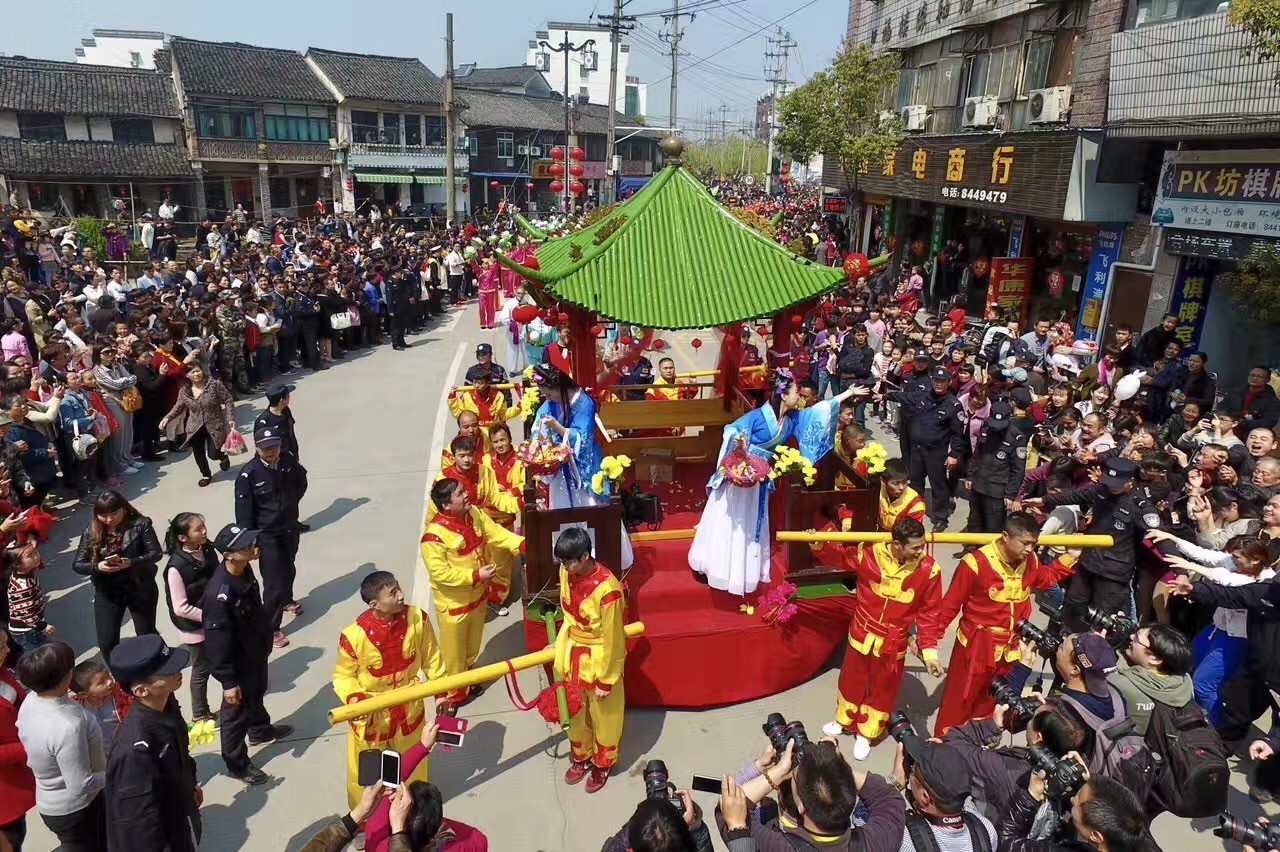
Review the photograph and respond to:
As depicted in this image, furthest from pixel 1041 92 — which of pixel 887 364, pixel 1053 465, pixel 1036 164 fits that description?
pixel 1053 465

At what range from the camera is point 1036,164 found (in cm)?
1385

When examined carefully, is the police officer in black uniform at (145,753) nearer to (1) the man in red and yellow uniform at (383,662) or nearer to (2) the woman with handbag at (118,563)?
(1) the man in red and yellow uniform at (383,662)

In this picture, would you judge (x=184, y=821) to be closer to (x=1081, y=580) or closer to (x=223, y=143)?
(x=1081, y=580)

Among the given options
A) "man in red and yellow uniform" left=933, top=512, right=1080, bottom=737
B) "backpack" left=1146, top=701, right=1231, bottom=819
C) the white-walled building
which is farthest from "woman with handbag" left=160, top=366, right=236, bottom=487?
the white-walled building

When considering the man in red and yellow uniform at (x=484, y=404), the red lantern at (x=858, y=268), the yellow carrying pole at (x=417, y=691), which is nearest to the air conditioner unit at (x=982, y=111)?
the red lantern at (x=858, y=268)

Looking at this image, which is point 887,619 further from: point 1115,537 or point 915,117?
point 915,117

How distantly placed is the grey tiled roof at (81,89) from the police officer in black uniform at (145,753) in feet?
104

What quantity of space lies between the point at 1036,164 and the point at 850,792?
45.7 ft

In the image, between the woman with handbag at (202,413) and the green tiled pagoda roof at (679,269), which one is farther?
the woman with handbag at (202,413)

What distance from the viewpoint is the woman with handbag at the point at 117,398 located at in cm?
886

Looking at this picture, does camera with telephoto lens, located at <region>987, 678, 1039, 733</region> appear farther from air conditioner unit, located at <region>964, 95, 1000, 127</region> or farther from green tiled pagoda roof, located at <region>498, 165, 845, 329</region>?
air conditioner unit, located at <region>964, 95, 1000, 127</region>

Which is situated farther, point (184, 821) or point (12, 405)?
point (12, 405)

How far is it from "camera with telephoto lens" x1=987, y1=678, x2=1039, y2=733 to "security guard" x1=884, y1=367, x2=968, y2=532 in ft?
14.9

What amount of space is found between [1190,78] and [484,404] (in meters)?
10.0
